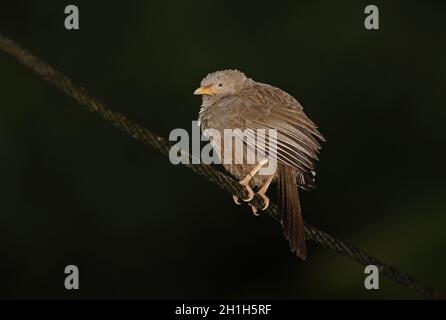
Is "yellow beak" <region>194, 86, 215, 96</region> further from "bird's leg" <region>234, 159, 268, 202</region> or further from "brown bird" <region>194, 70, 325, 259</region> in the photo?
"bird's leg" <region>234, 159, 268, 202</region>

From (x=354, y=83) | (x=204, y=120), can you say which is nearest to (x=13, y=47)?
(x=204, y=120)

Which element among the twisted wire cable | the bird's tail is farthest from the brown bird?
the twisted wire cable

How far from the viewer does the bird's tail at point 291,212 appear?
561cm

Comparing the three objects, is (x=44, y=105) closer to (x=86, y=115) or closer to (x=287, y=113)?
(x=86, y=115)

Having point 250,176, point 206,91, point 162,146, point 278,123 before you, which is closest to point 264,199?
point 250,176

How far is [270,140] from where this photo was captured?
594cm

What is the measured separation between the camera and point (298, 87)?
441 inches

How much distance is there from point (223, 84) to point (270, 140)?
3.24 ft

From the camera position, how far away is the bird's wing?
5.85 meters

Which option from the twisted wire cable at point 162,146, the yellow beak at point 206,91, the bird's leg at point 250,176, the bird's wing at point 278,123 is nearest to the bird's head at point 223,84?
the yellow beak at point 206,91

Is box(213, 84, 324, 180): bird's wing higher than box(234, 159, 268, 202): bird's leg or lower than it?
higher

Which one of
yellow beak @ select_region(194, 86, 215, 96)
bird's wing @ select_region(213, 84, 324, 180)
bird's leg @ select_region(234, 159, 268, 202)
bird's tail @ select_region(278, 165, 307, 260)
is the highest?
yellow beak @ select_region(194, 86, 215, 96)

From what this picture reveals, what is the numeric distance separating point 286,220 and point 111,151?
6181 millimetres

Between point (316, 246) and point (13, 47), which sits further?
point (316, 246)
